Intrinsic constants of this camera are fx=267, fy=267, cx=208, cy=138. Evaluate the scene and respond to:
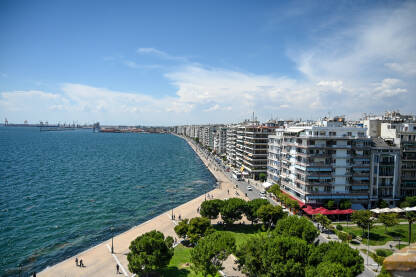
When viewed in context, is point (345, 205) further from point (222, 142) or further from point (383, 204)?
point (222, 142)

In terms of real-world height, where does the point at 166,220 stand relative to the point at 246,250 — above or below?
below

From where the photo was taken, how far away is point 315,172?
63562mm

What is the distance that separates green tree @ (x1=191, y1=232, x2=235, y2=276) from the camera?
109 ft

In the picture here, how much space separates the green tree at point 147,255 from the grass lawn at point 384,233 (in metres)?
37.4

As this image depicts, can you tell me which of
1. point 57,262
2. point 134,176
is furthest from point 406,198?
point 134,176

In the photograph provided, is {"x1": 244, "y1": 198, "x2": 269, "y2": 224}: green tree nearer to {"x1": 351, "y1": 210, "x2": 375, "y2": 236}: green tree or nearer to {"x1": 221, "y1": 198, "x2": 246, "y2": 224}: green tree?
{"x1": 221, "y1": 198, "x2": 246, "y2": 224}: green tree

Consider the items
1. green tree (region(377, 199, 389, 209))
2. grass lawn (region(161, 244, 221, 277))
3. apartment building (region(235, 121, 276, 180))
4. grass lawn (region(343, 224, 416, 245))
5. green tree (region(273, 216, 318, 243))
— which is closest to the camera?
grass lawn (region(161, 244, 221, 277))

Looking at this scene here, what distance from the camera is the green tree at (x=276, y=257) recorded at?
98.2 feet

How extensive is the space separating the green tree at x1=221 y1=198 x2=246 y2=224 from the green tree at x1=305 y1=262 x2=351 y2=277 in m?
26.5

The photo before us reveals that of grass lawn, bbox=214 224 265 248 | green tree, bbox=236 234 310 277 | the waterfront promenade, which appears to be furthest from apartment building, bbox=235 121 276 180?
green tree, bbox=236 234 310 277

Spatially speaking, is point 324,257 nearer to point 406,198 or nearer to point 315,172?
point 315,172

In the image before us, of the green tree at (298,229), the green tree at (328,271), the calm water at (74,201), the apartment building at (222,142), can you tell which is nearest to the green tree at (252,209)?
the green tree at (298,229)

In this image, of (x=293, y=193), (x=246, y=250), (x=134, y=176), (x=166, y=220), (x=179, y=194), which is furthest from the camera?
(x=134, y=176)

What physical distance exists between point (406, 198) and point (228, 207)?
45.4 meters
